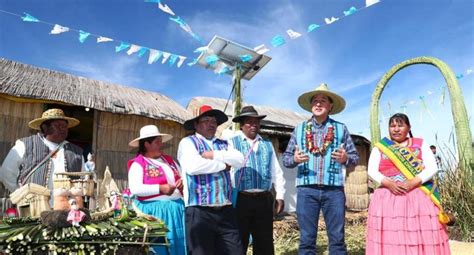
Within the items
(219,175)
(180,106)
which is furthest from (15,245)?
(180,106)

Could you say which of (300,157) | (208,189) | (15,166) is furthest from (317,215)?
(15,166)

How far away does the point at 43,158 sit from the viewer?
362 centimetres

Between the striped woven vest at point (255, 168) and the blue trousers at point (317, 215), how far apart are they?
49cm

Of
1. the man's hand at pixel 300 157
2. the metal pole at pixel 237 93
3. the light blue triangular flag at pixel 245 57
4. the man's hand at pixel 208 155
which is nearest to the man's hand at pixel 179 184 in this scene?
the man's hand at pixel 208 155

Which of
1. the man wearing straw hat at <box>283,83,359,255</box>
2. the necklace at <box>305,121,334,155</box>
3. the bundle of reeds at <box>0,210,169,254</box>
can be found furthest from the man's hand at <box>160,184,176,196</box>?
the necklace at <box>305,121,334,155</box>

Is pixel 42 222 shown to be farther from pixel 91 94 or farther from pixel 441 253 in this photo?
pixel 91 94

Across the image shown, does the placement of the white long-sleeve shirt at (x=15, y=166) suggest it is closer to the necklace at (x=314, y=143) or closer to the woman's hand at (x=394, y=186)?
the necklace at (x=314, y=143)

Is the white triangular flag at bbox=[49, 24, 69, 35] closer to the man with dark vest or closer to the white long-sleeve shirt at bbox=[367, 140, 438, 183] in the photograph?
the man with dark vest

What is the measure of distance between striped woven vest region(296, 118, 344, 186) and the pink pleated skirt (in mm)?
520

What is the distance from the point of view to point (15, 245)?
2074 millimetres

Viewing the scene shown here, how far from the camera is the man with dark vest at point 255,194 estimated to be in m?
3.94

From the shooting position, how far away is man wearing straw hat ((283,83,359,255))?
358 centimetres

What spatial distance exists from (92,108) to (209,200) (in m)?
5.67

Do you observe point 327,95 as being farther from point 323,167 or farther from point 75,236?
point 75,236
